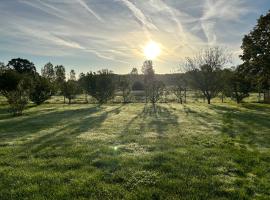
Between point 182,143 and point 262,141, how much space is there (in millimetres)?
6751

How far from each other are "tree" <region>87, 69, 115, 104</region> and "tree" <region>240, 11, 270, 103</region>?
1406 inches

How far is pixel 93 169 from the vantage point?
45.7 ft

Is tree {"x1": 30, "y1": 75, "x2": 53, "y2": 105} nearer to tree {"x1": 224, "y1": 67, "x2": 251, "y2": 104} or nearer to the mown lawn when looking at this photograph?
tree {"x1": 224, "y1": 67, "x2": 251, "y2": 104}

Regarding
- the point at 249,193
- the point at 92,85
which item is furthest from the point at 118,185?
the point at 92,85

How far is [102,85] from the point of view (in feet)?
252

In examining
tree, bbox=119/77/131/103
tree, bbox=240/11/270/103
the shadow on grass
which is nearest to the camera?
the shadow on grass

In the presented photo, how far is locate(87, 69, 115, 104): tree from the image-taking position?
76938mm

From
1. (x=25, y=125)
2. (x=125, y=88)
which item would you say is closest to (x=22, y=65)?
(x=125, y=88)

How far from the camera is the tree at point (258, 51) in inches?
1974

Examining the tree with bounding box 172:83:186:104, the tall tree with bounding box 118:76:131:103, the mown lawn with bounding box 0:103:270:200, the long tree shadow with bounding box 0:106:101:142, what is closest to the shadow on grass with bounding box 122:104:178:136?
the mown lawn with bounding box 0:103:270:200

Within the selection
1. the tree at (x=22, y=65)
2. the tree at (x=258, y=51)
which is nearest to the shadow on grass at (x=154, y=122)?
the tree at (x=258, y=51)

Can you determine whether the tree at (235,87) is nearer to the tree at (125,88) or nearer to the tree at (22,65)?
the tree at (125,88)

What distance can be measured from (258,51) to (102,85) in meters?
40.2

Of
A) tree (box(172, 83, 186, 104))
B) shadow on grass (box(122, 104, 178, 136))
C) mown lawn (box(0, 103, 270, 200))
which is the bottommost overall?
shadow on grass (box(122, 104, 178, 136))
